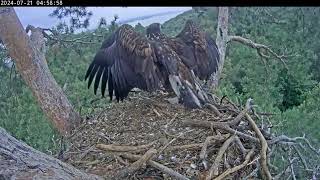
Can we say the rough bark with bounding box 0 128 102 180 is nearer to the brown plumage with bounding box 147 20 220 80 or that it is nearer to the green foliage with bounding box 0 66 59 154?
the brown plumage with bounding box 147 20 220 80

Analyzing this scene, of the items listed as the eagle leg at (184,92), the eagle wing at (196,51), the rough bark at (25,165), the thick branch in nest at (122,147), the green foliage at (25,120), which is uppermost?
the eagle wing at (196,51)

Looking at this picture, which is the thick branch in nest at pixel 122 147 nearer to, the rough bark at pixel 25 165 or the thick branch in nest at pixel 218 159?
the thick branch in nest at pixel 218 159

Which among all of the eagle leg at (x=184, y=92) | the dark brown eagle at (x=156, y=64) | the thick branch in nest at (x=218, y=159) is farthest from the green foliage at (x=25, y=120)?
the thick branch in nest at (x=218, y=159)

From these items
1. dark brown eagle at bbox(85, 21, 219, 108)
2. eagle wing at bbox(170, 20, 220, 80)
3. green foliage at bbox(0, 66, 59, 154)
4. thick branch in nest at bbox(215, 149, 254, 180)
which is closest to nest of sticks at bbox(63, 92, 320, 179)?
thick branch in nest at bbox(215, 149, 254, 180)

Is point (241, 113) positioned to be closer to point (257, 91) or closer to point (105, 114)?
point (105, 114)

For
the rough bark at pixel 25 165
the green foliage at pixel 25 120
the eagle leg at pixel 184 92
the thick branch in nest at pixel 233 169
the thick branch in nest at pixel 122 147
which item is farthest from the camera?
the green foliage at pixel 25 120

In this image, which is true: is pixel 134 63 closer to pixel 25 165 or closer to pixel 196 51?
A: pixel 196 51

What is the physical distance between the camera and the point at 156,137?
3.20 m

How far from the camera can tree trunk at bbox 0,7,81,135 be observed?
3631 millimetres

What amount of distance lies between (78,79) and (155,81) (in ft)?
19.1

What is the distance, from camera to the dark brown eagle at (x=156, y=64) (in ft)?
11.7

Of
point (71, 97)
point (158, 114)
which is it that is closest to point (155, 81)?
point (158, 114)

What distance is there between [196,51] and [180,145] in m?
1.02

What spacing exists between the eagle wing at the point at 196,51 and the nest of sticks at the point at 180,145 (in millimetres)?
303
